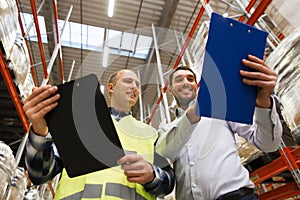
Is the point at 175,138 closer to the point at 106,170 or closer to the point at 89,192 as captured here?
the point at 106,170

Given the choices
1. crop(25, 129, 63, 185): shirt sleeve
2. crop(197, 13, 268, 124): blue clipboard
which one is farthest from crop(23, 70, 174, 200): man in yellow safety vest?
crop(197, 13, 268, 124): blue clipboard

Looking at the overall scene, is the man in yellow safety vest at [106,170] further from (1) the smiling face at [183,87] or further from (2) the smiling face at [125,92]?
(1) the smiling face at [183,87]

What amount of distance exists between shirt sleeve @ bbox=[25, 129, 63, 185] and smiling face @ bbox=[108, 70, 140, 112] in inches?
23.6

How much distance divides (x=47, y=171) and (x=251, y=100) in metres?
1.27

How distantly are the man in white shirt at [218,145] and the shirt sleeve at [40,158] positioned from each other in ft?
2.22

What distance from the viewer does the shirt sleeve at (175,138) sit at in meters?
1.48

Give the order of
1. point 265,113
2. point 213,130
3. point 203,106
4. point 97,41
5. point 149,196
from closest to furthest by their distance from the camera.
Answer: point 203,106 < point 265,113 < point 149,196 < point 213,130 < point 97,41

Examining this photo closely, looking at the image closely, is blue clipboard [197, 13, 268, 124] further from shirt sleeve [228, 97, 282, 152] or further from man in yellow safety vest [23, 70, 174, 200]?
man in yellow safety vest [23, 70, 174, 200]

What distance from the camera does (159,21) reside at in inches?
386

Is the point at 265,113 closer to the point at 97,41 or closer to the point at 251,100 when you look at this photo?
the point at 251,100

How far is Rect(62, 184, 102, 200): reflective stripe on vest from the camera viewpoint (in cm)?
146

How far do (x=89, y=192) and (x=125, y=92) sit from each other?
79 cm

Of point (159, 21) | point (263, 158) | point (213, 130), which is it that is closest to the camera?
point (213, 130)

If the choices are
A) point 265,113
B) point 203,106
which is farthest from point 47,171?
point 265,113
